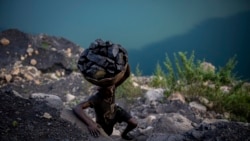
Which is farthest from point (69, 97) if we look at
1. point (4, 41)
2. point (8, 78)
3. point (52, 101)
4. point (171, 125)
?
point (4, 41)

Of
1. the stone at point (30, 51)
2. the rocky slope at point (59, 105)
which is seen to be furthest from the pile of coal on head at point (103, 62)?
the stone at point (30, 51)

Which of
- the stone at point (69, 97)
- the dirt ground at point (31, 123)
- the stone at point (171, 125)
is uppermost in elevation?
the stone at point (69, 97)

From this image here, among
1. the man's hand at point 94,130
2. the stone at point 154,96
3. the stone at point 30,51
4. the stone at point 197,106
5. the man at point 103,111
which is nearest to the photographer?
the man's hand at point 94,130

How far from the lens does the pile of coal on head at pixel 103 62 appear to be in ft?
8.43

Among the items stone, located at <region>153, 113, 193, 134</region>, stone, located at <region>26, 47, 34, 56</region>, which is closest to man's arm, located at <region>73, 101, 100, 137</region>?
stone, located at <region>153, 113, 193, 134</region>

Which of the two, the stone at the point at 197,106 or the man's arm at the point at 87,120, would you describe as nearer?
the man's arm at the point at 87,120

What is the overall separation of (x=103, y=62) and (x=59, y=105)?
102cm

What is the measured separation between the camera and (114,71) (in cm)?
261

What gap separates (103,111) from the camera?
3.14 m

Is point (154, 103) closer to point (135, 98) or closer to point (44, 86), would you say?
point (135, 98)

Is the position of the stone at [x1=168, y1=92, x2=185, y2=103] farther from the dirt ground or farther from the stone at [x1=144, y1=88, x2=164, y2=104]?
the dirt ground

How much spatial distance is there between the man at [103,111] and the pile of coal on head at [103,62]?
284mm

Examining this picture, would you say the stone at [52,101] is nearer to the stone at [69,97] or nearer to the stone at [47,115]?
the stone at [47,115]

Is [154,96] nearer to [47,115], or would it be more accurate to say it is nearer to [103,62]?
[47,115]
